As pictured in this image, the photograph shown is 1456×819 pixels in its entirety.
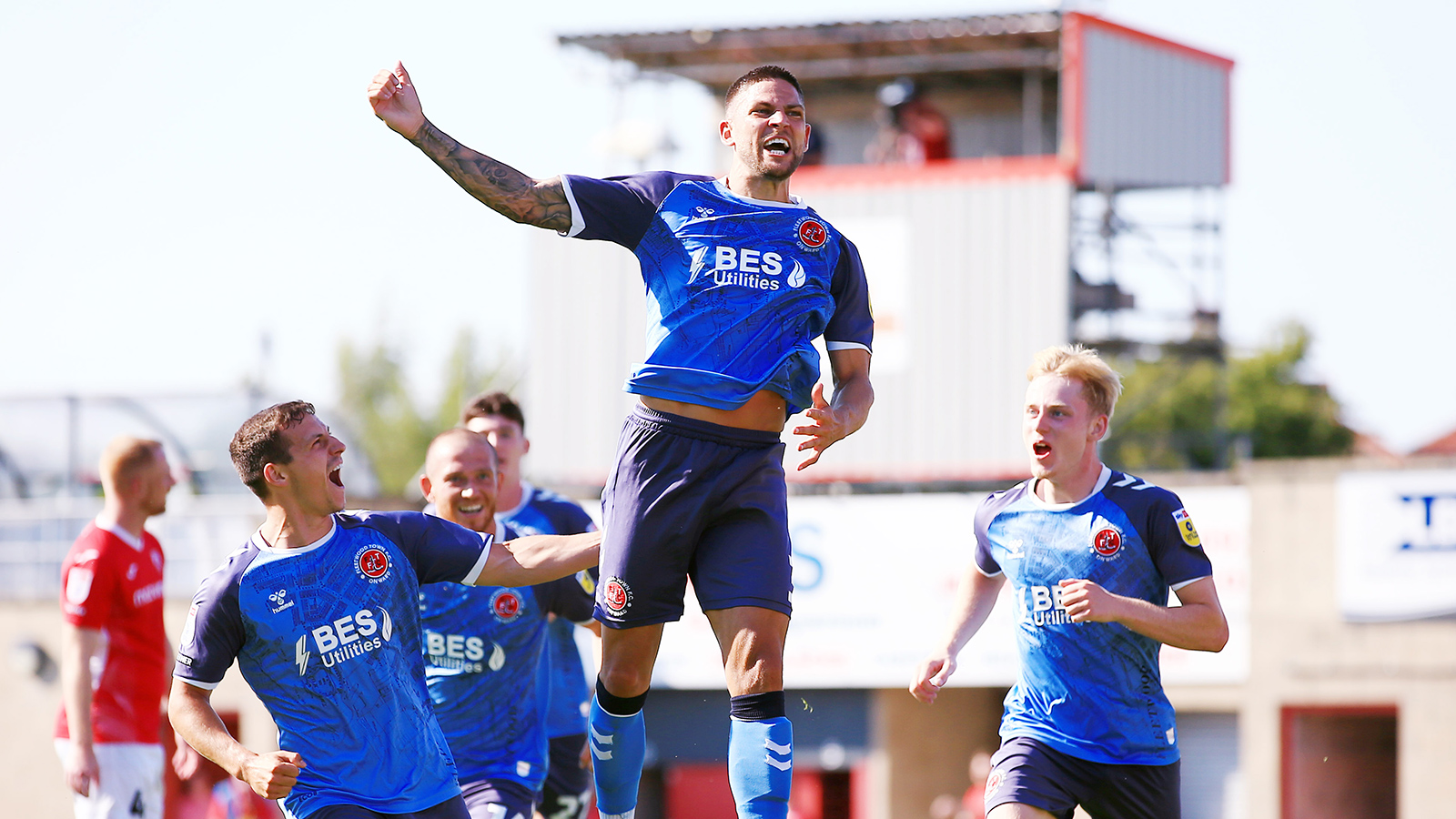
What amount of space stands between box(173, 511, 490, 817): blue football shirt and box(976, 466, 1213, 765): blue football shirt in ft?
6.98

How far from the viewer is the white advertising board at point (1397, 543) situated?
17.2 metres

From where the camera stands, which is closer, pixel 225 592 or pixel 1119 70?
pixel 225 592

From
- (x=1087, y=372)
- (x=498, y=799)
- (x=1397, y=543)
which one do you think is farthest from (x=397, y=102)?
(x=1397, y=543)

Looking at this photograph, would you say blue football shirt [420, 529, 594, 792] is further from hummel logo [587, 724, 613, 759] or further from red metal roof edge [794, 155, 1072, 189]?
red metal roof edge [794, 155, 1072, 189]

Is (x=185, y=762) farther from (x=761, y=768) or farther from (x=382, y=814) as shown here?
(x=761, y=768)

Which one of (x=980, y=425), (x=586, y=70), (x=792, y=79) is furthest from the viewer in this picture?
(x=586, y=70)

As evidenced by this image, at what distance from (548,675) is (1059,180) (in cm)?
1878

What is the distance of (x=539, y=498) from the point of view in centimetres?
768

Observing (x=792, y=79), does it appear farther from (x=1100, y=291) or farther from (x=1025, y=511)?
(x=1100, y=291)

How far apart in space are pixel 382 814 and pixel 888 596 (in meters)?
14.4

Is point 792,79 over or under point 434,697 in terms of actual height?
over

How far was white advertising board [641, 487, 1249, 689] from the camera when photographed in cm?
1850

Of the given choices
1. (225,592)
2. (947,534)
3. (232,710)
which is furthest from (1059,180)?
(225,592)

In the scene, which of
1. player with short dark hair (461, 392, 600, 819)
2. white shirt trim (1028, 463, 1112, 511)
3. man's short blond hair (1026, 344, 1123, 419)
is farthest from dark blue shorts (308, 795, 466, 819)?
man's short blond hair (1026, 344, 1123, 419)
